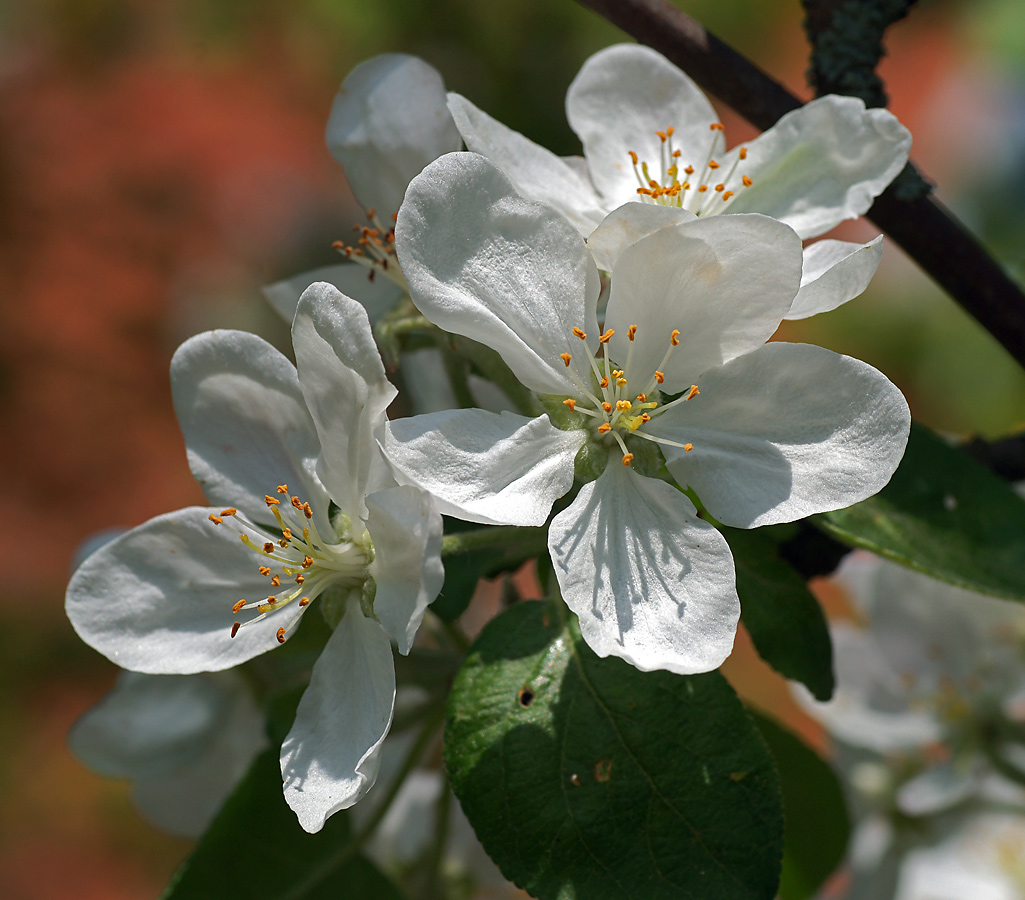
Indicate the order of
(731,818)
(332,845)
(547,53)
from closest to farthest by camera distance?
(731,818) → (332,845) → (547,53)

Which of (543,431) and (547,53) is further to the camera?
(547,53)

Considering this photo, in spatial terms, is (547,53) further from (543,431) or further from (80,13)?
(543,431)

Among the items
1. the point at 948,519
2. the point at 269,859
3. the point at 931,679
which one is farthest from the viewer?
the point at 931,679

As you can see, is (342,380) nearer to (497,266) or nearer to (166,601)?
(497,266)

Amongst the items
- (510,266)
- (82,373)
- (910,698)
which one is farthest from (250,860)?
(82,373)

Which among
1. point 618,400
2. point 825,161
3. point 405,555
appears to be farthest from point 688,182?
point 405,555

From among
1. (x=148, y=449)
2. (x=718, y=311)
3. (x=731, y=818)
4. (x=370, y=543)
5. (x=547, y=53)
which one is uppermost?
(x=718, y=311)

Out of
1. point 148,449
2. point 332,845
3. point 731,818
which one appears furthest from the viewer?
point 148,449
